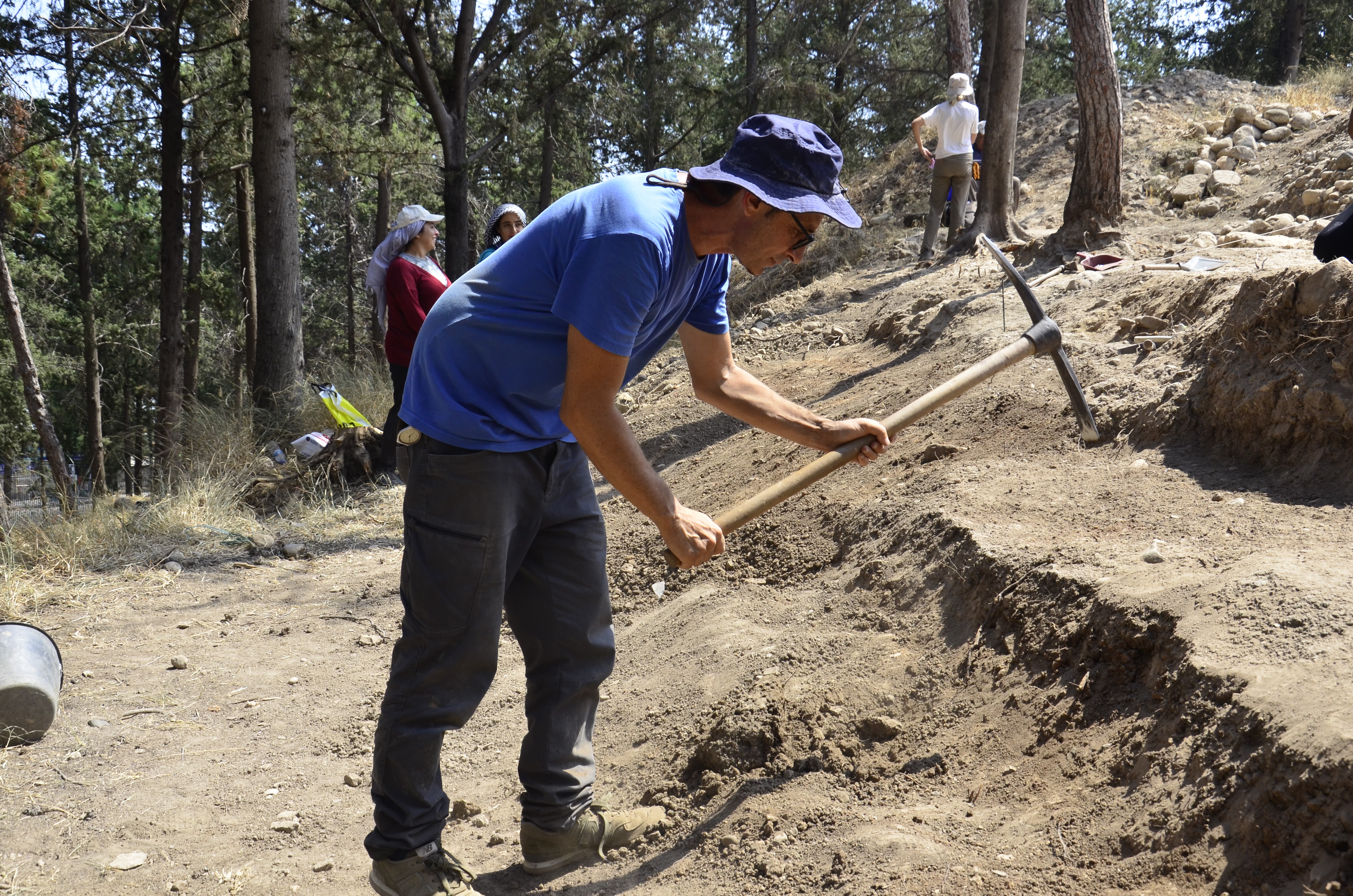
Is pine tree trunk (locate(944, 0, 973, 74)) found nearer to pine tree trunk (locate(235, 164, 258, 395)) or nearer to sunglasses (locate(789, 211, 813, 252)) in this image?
pine tree trunk (locate(235, 164, 258, 395))

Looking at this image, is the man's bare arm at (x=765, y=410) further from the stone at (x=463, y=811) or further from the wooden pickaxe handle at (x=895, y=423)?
the stone at (x=463, y=811)

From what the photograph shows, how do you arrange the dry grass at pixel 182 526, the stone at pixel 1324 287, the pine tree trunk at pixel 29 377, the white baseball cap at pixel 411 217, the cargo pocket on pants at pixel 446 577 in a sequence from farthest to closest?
the pine tree trunk at pixel 29 377 → the white baseball cap at pixel 411 217 → the dry grass at pixel 182 526 → the stone at pixel 1324 287 → the cargo pocket on pants at pixel 446 577

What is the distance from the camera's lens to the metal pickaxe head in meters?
3.21

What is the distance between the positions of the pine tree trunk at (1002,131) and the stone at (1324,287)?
16.8ft

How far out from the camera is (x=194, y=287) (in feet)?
50.4

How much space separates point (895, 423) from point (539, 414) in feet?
3.67

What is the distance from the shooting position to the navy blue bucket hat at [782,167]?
2125 millimetres

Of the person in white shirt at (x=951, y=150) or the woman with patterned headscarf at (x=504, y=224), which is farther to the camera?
the person in white shirt at (x=951, y=150)

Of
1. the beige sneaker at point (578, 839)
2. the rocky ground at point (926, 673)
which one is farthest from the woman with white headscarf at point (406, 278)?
the beige sneaker at point (578, 839)

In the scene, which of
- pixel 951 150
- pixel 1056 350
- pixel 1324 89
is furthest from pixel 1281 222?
pixel 1324 89

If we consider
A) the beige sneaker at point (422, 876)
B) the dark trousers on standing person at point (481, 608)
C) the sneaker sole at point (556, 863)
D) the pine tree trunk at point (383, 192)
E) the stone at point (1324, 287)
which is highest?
the pine tree trunk at point (383, 192)

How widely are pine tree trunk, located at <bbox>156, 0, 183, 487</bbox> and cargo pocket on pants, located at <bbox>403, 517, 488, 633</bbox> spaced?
29.9 feet

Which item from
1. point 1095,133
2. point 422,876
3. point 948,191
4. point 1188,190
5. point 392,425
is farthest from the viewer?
point 948,191

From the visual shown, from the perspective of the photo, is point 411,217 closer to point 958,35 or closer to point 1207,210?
point 1207,210
